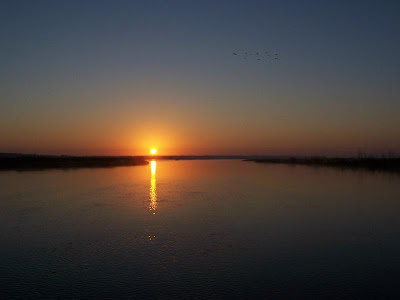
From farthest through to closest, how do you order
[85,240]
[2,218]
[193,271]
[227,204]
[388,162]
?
[388,162]
[227,204]
[2,218]
[85,240]
[193,271]

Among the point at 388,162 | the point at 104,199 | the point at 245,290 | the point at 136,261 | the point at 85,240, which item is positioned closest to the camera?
the point at 245,290

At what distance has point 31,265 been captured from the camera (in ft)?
31.6

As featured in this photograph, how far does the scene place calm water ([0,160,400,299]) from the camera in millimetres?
8242

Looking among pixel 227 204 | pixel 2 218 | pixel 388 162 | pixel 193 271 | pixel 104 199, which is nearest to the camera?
pixel 193 271

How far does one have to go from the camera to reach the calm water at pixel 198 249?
324 inches

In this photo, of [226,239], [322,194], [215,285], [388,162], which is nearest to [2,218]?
[226,239]

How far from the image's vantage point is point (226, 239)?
12531mm

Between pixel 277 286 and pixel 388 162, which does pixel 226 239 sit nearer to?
pixel 277 286

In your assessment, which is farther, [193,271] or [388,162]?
[388,162]

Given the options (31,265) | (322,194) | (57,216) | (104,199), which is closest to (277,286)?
(31,265)

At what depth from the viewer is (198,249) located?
11203 mm

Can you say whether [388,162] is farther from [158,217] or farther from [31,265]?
[31,265]

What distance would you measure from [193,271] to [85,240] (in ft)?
15.5

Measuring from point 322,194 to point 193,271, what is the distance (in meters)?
17.8
